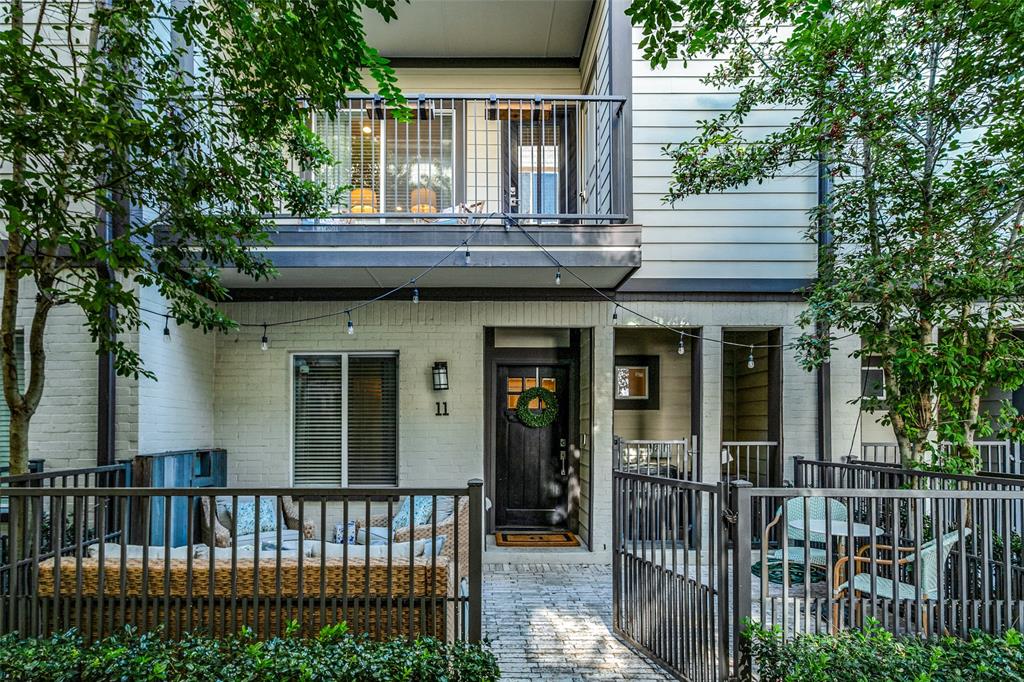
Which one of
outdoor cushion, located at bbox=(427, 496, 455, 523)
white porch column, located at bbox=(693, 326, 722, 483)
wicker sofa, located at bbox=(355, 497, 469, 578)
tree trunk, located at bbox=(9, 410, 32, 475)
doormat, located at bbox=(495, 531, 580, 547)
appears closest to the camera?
tree trunk, located at bbox=(9, 410, 32, 475)

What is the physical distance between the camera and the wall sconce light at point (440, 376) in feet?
21.6

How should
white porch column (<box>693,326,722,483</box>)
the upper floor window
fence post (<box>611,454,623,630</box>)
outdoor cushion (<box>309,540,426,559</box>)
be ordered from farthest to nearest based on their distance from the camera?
white porch column (<box>693,326,722,483</box>) < the upper floor window < fence post (<box>611,454,623,630</box>) < outdoor cushion (<box>309,540,426,559</box>)

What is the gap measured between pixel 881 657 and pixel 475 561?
1960 millimetres

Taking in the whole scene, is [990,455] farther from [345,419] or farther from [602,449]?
[345,419]

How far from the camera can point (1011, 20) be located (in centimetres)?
409

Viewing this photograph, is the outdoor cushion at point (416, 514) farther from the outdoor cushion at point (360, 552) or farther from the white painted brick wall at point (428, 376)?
the outdoor cushion at point (360, 552)

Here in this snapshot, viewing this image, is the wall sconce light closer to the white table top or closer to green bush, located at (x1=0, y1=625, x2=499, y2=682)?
the white table top

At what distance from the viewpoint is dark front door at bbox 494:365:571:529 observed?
7.41 metres

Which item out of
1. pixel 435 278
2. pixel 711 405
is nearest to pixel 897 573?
pixel 711 405

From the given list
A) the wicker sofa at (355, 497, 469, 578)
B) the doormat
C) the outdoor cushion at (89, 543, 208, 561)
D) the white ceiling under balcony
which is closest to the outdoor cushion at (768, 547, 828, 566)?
the doormat

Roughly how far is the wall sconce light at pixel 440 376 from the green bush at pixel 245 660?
11.7 feet

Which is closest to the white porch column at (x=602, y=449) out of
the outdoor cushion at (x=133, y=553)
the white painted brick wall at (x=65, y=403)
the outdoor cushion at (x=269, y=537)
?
the outdoor cushion at (x=269, y=537)

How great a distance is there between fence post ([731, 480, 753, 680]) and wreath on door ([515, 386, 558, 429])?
13.6 feet

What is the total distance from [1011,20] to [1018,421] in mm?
2744
